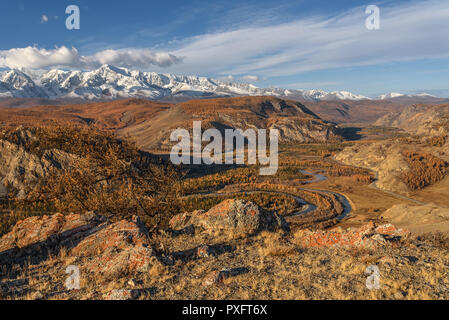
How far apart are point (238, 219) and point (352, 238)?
23.0ft

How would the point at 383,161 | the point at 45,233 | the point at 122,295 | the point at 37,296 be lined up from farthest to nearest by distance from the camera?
1. the point at 383,161
2. the point at 45,233
3. the point at 37,296
4. the point at 122,295

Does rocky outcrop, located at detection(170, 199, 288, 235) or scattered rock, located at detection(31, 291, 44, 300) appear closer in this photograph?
scattered rock, located at detection(31, 291, 44, 300)

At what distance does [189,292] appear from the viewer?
901 cm

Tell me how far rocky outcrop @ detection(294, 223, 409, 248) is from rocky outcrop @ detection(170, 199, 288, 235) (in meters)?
2.81

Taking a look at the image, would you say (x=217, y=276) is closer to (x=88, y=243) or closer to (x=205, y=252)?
(x=205, y=252)

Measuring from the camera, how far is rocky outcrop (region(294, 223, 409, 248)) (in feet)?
44.7

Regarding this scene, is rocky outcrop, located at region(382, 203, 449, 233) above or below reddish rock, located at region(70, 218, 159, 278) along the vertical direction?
→ below

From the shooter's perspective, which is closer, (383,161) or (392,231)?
(392,231)

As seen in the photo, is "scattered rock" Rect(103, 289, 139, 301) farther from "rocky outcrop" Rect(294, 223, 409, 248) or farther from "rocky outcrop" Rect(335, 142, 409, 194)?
"rocky outcrop" Rect(335, 142, 409, 194)

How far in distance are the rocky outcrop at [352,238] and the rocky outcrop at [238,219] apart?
9.23ft

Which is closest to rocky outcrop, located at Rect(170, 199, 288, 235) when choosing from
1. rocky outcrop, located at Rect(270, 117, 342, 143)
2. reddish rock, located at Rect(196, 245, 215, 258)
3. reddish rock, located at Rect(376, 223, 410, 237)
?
reddish rock, located at Rect(196, 245, 215, 258)

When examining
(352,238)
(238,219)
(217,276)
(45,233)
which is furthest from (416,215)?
(45,233)

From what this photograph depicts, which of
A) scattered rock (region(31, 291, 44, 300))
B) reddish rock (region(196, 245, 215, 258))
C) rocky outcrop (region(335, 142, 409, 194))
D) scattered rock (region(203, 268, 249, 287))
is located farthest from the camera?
rocky outcrop (region(335, 142, 409, 194))

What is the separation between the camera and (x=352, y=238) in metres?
14.7
